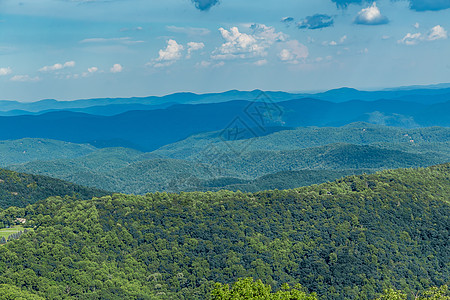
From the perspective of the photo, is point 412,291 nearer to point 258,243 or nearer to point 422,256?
point 422,256

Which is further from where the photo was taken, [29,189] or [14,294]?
[29,189]

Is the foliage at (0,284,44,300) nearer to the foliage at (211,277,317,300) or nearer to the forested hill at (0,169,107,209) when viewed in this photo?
the foliage at (211,277,317,300)

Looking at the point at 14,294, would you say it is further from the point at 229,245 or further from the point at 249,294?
the point at 229,245

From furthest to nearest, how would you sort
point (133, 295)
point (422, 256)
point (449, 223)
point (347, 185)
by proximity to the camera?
point (347, 185) → point (449, 223) → point (422, 256) → point (133, 295)

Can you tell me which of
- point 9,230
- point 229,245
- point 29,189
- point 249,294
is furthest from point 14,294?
point 29,189

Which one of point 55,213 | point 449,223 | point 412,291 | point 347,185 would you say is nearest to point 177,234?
point 55,213

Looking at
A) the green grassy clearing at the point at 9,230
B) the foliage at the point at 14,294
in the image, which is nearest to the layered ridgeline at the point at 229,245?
the green grassy clearing at the point at 9,230
